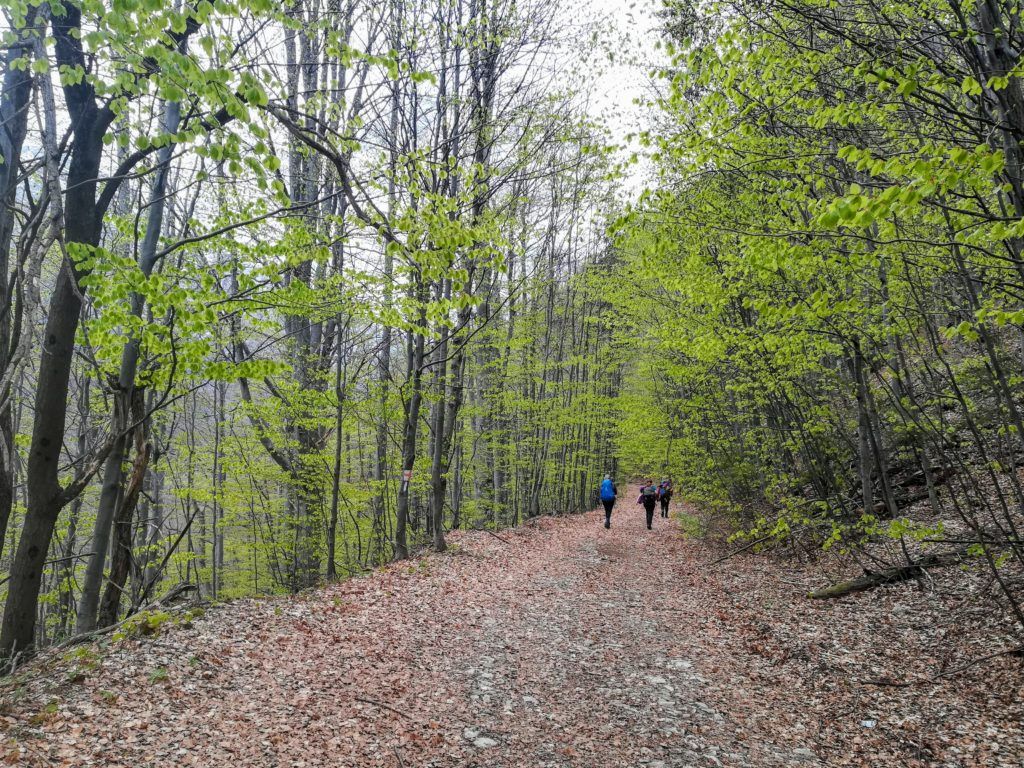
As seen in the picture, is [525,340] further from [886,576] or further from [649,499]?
[886,576]

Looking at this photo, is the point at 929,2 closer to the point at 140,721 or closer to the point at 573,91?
the point at 573,91

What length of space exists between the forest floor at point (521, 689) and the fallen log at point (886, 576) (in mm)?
232

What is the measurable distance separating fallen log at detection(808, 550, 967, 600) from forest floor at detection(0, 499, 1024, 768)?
0.23 meters

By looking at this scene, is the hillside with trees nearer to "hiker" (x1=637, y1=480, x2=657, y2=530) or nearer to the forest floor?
the forest floor

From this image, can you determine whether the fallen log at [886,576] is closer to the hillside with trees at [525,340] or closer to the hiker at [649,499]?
the hillside with trees at [525,340]

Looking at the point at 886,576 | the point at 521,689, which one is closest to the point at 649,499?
the point at 886,576

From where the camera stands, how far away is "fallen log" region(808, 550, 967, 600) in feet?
24.2

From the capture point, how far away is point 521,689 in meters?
5.42

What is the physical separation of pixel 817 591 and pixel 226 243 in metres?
10.1

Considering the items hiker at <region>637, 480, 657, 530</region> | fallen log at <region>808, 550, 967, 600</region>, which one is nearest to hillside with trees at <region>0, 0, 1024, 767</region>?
fallen log at <region>808, 550, 967, 600</region>

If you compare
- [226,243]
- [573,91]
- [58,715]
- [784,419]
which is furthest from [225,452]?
[784,419]

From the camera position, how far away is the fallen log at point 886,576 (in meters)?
7.39

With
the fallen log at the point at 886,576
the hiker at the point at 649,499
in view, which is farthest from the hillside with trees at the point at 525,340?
the hiker at the point at 649,499

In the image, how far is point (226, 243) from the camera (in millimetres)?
7918
